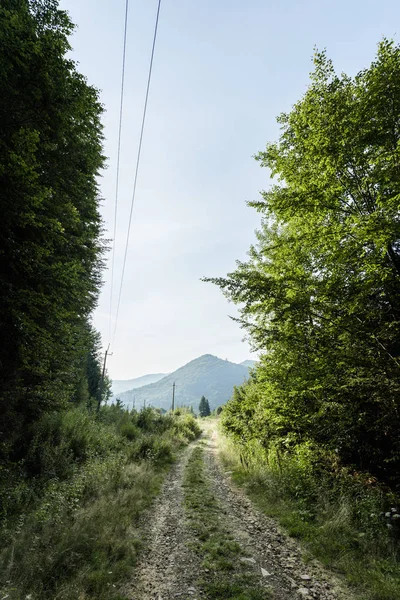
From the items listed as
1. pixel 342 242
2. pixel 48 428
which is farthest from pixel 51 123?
pixel 48 428

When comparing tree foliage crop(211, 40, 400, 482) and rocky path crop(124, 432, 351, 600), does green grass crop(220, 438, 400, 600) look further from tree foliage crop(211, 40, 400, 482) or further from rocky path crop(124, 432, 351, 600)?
tree foliage crop(211, 40, 400, 482)

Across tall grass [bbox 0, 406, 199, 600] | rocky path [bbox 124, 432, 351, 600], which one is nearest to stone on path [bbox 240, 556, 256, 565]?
rocky path [bbox 124, 432, 351, 600]

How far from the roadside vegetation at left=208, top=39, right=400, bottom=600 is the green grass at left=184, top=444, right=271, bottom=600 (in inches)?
59.4

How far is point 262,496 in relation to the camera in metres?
8.40

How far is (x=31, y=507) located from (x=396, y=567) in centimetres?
764

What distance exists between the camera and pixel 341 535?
5.41m

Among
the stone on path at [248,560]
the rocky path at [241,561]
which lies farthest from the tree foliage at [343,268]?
the stone on path at [248,560]

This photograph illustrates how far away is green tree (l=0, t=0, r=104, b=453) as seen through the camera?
5.43 metres

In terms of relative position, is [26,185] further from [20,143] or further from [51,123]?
[51,123]

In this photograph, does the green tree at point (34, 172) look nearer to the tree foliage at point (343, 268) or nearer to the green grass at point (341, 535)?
the tree foliage at point (343, 268)

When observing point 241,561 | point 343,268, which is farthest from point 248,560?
point 343,268

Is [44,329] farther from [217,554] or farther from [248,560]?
[248,560]

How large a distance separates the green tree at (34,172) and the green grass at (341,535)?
7.35 meters

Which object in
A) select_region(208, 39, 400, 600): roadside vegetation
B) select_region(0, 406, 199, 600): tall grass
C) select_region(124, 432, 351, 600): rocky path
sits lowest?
select_region(124, 432, 351, 600): rocky path
